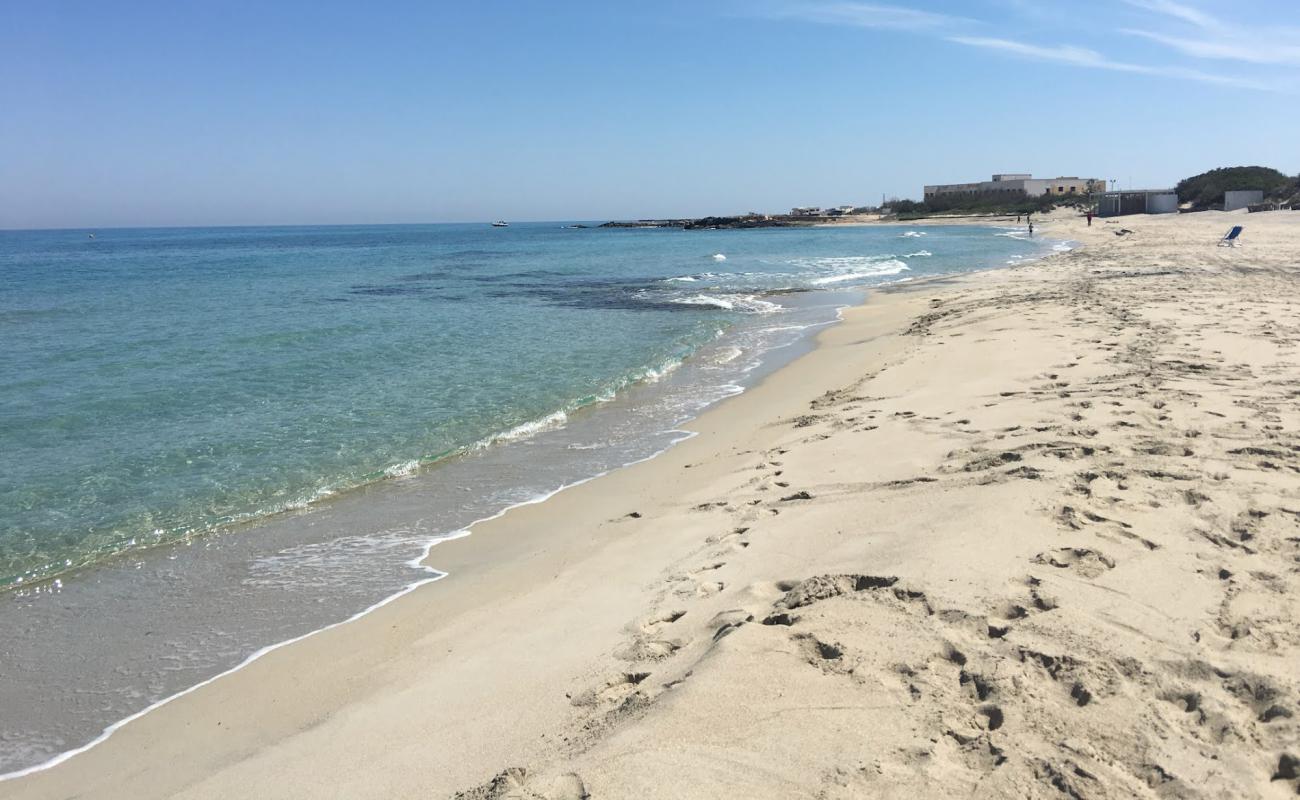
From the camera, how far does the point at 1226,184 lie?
71.1 m

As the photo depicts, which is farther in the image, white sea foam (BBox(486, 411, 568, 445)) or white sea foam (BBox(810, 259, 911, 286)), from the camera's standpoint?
white sea foam (BBox(810, 259, 911, 286))

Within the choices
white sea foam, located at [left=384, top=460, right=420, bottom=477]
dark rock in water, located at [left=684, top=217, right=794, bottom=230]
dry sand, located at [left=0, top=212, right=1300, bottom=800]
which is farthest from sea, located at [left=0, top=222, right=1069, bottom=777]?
dark rock in water, located at [left=684, top=217, right=794, bottom=230]

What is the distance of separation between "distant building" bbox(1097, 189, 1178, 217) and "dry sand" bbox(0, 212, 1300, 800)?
79.2 metres

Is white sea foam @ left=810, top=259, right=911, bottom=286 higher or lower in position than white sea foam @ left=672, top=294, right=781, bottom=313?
higher

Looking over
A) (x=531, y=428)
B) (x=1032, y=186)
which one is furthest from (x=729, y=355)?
(x=1032, y=186)

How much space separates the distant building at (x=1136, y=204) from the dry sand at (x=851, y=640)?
79.2m

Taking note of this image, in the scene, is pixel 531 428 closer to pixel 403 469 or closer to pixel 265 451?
pixel 403 469

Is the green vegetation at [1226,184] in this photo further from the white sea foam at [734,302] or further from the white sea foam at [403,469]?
the white sea foam at [403,469]

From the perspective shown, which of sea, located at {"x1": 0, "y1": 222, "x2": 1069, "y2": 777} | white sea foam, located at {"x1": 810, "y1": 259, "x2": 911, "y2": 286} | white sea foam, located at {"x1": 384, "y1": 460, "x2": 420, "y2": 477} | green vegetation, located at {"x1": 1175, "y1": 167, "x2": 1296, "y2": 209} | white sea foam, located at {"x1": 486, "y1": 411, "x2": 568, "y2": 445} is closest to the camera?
sea, located at {"x1": 0, "y1": 222, "x2": 1069, "y2": 777}

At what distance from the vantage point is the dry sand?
2674mm

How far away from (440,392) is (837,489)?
7392mm

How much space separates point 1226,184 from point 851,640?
87246mm

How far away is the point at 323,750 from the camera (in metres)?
3.56

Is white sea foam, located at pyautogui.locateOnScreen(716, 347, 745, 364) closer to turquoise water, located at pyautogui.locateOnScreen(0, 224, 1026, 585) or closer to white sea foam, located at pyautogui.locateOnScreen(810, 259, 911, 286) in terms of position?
turquoise water, located at pyautogui.locateOnScreen(0, 224, 1026, 585)
